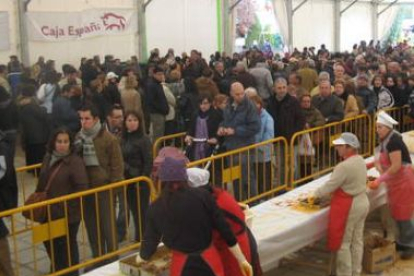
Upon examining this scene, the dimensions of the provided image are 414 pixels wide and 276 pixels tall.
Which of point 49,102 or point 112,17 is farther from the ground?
point 112,17

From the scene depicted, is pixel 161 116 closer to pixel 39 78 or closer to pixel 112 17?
pixel 39 78

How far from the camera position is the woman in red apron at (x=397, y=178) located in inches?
236

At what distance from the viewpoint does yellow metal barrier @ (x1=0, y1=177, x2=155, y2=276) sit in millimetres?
4961

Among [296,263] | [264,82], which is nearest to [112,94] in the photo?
[264,82]

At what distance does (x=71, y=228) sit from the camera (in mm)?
5258

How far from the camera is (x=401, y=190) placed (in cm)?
619

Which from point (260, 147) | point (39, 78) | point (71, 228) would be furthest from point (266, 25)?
point (71, 228)

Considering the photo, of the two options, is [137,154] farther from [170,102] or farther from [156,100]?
[170,102]

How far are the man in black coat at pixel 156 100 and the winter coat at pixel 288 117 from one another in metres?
3.16

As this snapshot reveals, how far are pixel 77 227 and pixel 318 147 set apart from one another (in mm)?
4169

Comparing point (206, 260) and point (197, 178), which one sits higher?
point (197, 178)

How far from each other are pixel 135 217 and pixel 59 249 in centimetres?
133

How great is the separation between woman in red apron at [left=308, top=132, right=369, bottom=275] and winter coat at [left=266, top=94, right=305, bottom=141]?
2.32 m

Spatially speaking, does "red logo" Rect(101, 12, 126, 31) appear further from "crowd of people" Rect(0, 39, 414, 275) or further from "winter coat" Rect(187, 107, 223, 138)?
"winter coat" Rect(187, 107, 223, 138)
